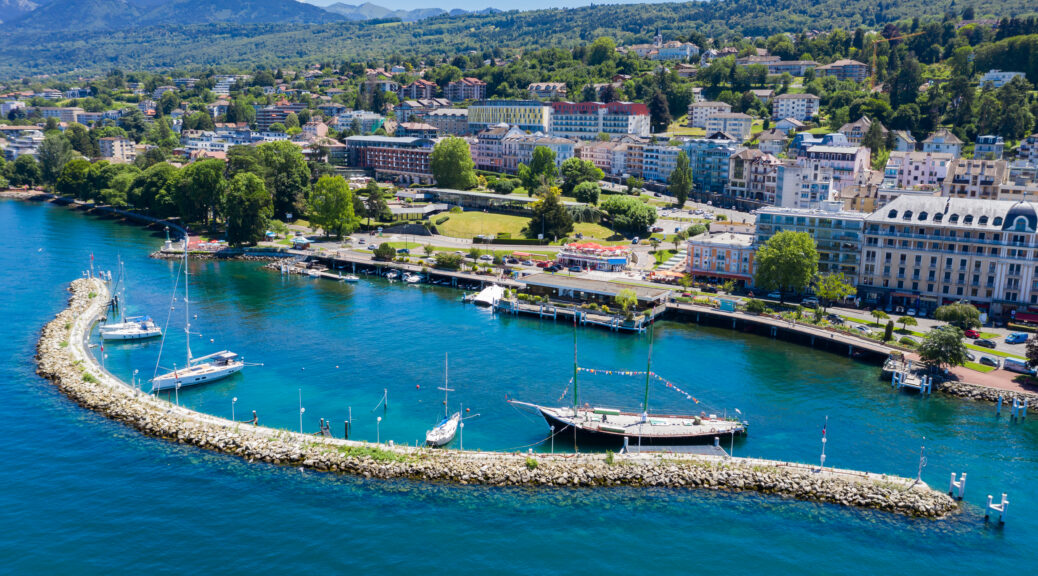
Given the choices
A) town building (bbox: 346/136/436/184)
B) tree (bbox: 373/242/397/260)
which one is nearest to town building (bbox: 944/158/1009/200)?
tree (bbox: 373/242/397/260)

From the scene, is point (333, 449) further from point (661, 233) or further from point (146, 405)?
point (661, 233)

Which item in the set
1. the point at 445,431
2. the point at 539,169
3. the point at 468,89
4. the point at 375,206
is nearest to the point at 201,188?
the point at 375,206

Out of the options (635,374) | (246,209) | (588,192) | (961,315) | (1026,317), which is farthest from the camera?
(588,192)

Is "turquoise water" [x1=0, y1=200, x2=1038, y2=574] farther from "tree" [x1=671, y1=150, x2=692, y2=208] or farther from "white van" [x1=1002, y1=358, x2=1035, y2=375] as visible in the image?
"tree" [x1=671, y1=150, x2=692, y2=208]

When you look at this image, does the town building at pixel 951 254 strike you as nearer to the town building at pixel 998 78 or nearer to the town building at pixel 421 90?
the town building at pixel 998 78

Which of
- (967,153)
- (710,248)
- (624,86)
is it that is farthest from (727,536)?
(624,86)

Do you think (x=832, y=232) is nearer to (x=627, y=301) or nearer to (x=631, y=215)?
(x=627, y=301)
